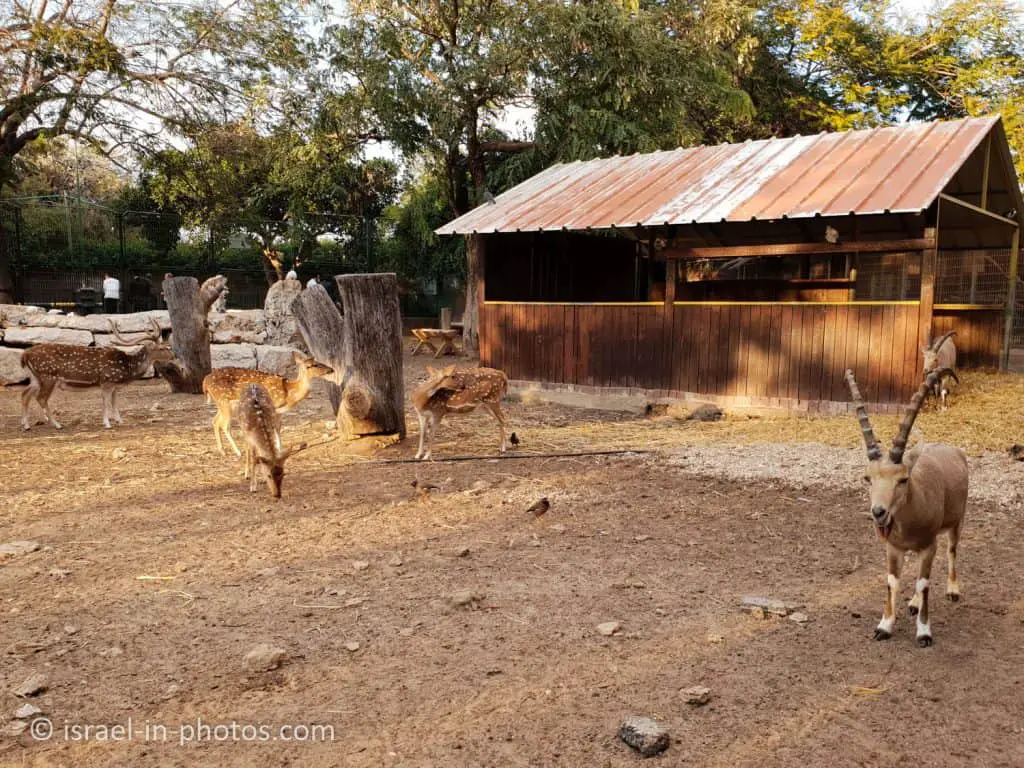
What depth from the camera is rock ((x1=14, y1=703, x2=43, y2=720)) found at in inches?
132

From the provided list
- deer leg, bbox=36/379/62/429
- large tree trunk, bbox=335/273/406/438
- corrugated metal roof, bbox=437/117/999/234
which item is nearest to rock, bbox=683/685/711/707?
large tree trunk, bbox=335/273/406/438

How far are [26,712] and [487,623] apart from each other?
7.00 feet

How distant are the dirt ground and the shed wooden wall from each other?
3.92 meters

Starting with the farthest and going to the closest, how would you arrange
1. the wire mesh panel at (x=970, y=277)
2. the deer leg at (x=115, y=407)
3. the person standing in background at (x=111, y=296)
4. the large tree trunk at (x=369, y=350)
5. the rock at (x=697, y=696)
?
the person standing in background at (x=111, y=296)
the wire mesh panel at (x=970, y=277)
the deer leg at (x=115, y=407)
the large tree trunk at (x=369, y=350)
the rock at (x=697, y=696)

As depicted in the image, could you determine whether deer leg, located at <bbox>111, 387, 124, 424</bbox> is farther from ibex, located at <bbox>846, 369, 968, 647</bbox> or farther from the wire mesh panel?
the wire mesh panel

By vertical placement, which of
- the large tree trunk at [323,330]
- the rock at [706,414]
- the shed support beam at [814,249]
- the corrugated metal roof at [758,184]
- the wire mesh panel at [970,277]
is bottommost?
the rock at [706,414]

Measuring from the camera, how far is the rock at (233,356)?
16.3 meters

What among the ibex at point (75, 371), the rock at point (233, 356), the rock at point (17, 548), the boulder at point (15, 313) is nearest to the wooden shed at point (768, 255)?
the rock at point (233, 356)

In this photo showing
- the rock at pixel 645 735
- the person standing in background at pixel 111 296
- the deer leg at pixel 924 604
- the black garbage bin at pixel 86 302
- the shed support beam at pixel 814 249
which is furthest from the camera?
the person standing in background at pixel 111 296

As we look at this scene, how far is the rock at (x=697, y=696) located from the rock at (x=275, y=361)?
14125 mm

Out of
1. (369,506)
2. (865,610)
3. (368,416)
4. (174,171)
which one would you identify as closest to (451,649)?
(865,610)

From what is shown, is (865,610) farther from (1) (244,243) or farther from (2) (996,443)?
(1) (244,243)

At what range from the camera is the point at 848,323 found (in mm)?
11492

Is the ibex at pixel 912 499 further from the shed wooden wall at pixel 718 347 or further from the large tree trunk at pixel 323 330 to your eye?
the shed wooden wall at pixel 718 347
